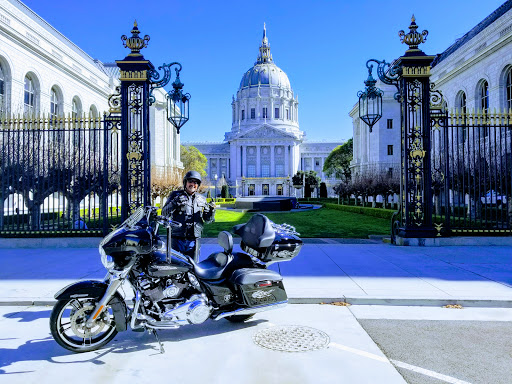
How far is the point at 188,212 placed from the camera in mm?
5094

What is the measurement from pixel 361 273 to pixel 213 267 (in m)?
3.81

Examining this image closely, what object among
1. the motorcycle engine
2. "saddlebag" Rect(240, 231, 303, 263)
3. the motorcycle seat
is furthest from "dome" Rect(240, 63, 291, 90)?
the motorcycle engine

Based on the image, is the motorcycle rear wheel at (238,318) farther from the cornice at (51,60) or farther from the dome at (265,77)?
the dome at (265,77)

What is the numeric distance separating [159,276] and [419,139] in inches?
333

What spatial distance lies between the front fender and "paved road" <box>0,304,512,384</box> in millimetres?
325

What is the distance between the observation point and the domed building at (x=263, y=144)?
98.7 m

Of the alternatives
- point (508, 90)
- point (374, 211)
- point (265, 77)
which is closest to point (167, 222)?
point (374, 211)

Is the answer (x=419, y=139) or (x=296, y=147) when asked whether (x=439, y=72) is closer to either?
(x=419, y=139)

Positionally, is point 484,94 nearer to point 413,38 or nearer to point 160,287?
point 413,38

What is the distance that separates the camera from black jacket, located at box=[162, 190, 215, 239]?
16.5 ft

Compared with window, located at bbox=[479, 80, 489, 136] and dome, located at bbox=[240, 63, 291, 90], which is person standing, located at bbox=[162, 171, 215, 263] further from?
dome, located at bbox=[240, 63, 291, 90]

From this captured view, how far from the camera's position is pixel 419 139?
10.4 meters

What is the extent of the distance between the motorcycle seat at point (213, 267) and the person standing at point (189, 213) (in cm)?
62

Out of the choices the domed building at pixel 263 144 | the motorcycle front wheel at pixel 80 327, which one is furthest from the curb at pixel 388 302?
the domed building at pixel 263 144
